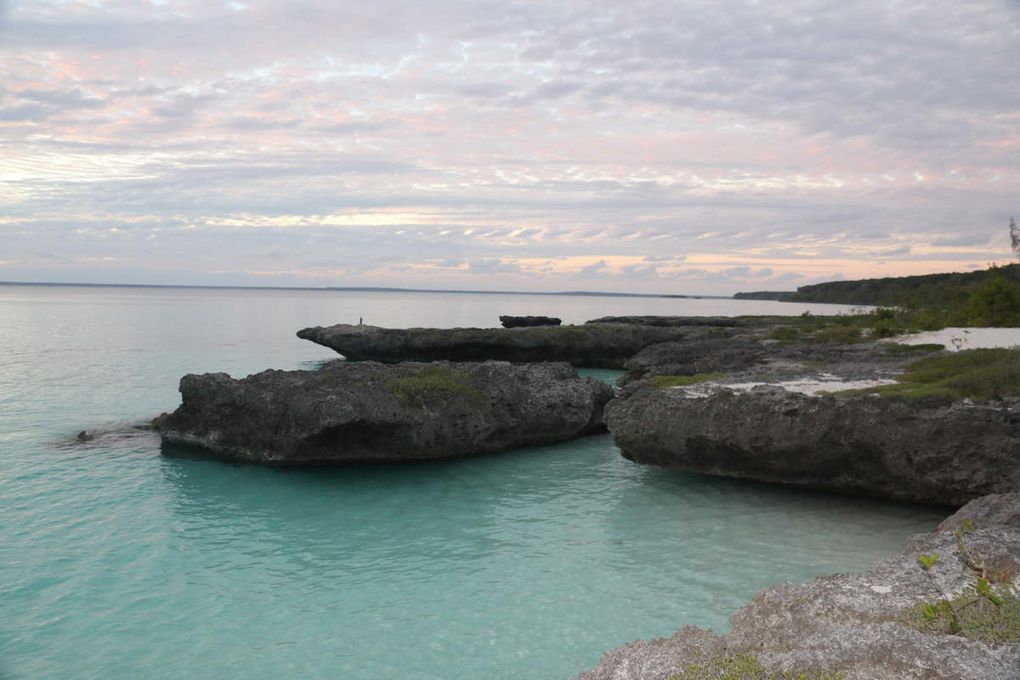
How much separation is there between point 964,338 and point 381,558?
72.2 feet

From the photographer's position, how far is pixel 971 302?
35125mm

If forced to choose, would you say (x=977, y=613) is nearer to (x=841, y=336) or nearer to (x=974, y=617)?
(x=974, y=617)

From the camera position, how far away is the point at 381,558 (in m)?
10.8

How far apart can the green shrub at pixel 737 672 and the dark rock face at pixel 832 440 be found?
881cm

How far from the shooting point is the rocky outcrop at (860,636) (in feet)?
14.3

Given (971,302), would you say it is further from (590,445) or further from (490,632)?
(490,632)

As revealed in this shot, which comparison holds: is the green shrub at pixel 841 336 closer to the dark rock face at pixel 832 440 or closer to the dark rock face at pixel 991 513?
the dark rock face at pixel 832 440

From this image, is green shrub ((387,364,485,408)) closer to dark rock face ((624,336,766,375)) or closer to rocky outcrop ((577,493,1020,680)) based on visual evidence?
dark rock face ((624,336,766,375))

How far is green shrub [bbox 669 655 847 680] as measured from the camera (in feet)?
14.3

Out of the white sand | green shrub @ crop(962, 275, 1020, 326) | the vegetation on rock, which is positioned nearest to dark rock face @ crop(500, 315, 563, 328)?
green shrub @ crop(962, 275, 1020, 326)

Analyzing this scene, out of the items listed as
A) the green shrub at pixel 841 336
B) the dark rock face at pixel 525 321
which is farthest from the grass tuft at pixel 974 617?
the dark rock face at pixel 525 321

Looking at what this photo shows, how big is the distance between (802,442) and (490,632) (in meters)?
7.28

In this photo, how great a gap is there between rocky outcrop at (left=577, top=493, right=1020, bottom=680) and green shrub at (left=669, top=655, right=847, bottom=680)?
5 centimetres

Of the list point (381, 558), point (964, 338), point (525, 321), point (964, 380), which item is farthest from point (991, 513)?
point (525, 321)
